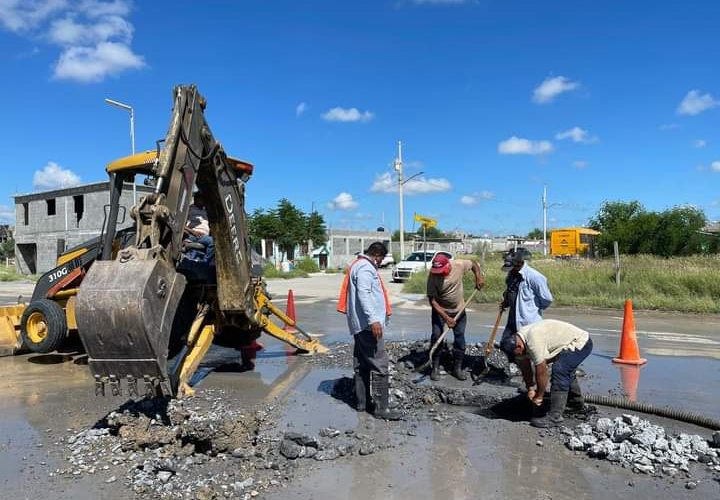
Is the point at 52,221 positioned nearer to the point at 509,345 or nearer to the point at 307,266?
the point at 307,266

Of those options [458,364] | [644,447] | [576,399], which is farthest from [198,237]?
[644,447]

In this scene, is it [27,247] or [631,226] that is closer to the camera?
[631,226]

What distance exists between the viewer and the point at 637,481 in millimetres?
4254

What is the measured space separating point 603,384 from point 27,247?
49.0 meters

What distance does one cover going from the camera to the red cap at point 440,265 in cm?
734

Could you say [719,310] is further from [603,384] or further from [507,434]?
[507,434]

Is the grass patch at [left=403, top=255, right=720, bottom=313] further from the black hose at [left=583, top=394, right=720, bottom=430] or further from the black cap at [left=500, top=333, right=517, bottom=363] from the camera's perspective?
the black cap at [left=500, top=333, right=517, bottom=363]

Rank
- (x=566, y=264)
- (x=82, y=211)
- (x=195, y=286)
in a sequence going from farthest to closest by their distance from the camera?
(x=82, y=211)
(x=566, y=264)
(x=195, y=286)

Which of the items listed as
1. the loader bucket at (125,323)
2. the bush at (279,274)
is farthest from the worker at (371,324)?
the bush at (279,274)

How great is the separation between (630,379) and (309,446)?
4.76m

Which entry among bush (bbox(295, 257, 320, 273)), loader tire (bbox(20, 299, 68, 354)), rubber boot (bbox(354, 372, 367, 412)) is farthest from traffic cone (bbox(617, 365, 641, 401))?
bush (bbox(295, 257, 320, 273))

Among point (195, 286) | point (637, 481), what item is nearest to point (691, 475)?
point (637, 481)

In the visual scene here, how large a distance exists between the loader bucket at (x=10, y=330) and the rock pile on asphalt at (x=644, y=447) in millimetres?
8753

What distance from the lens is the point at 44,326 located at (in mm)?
8852
